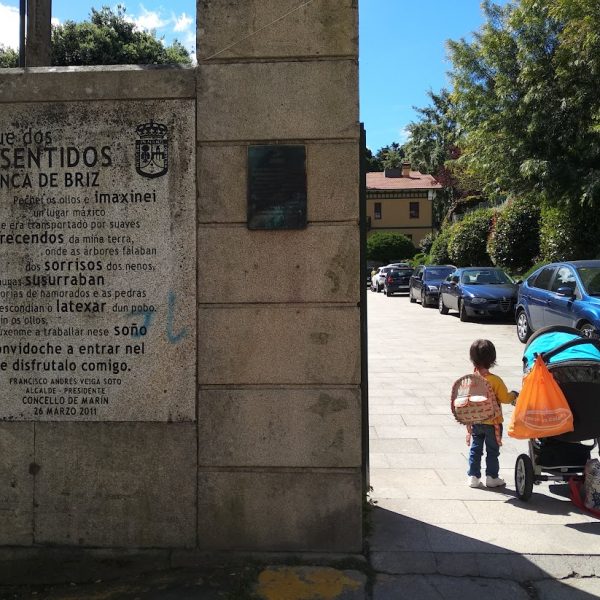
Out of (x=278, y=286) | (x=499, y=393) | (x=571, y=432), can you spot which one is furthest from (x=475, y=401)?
(x=278, y=286)

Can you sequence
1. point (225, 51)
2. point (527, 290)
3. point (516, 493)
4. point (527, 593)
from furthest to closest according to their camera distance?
point (527, 290), point (516, 493), point (225, 51), point (527, 593)

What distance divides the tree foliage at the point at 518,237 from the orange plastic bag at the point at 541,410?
20.2 m

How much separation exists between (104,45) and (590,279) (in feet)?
88.0


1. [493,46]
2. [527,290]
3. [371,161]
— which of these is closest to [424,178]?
[371,161]

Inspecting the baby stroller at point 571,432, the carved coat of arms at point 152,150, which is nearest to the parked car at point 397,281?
the baby stroller at point 571,432

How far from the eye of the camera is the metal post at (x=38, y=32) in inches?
187

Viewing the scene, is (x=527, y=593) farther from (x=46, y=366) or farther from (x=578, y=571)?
(x=46, y=366)

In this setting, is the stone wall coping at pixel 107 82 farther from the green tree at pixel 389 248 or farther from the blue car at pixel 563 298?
the green tree at pixel 389 248

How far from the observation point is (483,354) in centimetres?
523

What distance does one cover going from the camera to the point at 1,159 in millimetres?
4176

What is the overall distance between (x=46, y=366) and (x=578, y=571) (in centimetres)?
333

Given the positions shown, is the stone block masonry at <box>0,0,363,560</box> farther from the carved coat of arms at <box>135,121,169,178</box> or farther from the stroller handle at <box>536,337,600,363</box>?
the stroller handle at <box>536,337,600,363</box>

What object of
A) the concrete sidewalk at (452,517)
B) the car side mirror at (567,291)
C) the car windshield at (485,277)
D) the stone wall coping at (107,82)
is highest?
the stone wall coping at (107,82)

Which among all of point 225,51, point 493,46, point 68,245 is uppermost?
point 493,46
